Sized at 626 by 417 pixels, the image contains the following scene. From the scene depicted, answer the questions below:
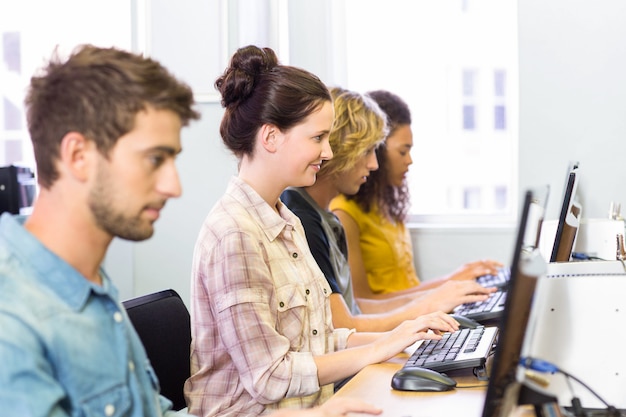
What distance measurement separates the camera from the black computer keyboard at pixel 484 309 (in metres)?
2.20

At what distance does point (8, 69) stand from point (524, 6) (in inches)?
88.3

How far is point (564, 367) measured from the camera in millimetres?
1425

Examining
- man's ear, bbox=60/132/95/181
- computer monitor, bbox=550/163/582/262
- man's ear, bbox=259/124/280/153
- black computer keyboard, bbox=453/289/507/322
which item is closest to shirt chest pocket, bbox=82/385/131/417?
man's ear, bbox=60/132/95/181

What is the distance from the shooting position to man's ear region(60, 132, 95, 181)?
1.05 m

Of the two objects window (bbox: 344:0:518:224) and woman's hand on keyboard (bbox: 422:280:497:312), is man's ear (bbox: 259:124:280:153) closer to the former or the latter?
woman's hand on keyboard (bbox: 422:280:497:312)

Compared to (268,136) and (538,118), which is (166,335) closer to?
(268,136)

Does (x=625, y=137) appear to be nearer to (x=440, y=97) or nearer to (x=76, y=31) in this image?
(x=440, y=97)

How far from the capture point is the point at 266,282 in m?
1.71

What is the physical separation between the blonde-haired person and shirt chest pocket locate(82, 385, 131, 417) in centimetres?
119

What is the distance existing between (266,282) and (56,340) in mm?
730

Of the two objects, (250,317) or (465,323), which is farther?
(465,323)

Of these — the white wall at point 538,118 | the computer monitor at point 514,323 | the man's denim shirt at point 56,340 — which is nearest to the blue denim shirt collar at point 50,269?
the man's denim shirt at point 56,340

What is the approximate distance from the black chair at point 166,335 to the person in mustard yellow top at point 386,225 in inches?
46.5

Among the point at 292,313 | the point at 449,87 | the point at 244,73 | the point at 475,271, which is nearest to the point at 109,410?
the point at 292,313
